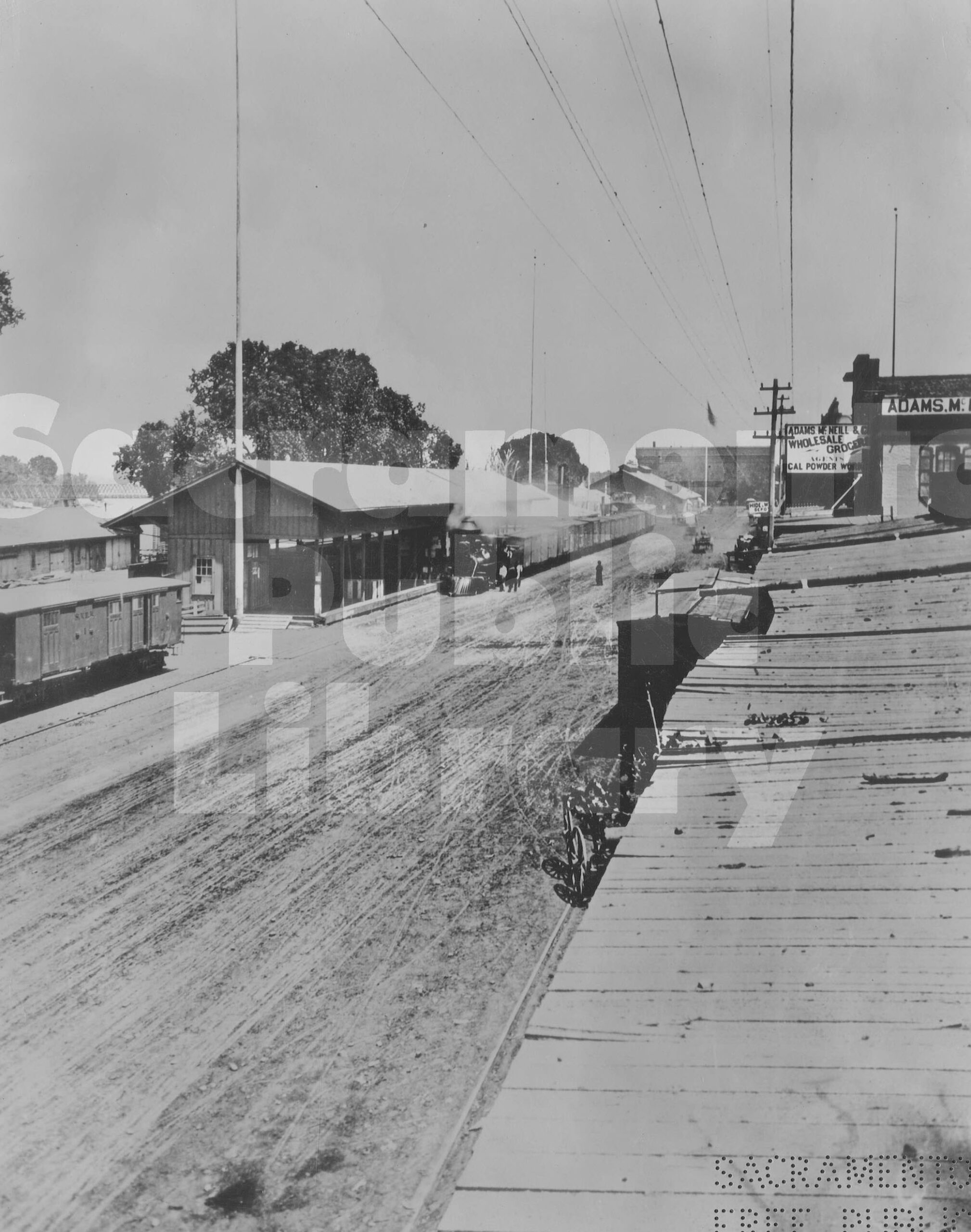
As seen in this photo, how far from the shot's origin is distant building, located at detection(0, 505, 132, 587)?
130 ft

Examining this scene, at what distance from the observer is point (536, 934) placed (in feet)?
38.0

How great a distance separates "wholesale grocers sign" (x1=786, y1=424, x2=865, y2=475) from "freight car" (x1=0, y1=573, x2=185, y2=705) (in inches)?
1043

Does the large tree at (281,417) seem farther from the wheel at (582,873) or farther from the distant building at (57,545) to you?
the wheel at (582,873)

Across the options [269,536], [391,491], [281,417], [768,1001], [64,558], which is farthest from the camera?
[281,417]

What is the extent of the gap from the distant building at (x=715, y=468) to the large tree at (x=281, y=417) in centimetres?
5116


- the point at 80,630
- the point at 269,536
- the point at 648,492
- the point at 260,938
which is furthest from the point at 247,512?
the point at 648,492

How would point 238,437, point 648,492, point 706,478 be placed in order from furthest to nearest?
point 706,478
point 648,492
point 238,437

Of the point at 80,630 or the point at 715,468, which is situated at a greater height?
the point at 715,468

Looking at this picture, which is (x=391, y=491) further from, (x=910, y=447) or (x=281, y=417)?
(x=281, y=417)

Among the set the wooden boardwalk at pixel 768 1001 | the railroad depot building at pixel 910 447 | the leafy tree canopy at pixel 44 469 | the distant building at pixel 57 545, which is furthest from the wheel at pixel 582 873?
the leafy tree canopy at pixel 44 469

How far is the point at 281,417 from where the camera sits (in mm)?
71875

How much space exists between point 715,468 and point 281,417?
3102 inches

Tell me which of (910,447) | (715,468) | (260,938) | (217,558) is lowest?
(260,938)

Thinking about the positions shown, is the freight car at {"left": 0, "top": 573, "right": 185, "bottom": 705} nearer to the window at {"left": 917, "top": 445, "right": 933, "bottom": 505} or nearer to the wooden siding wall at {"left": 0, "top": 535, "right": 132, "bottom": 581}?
the wooden siding wall at {"left": 0, "top": 535, "right": 132, "bottom": 581}
